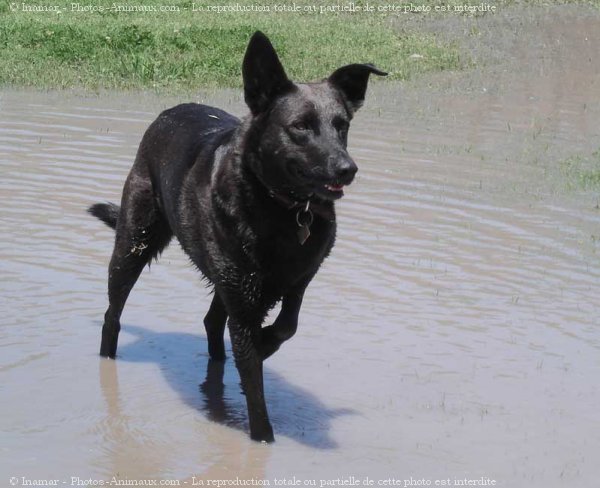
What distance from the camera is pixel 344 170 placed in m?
4.94

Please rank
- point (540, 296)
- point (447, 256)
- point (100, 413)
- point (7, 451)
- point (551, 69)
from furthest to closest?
point (551, 69), point (447, 256), point (540, 296), point (100, 413), point (7, 451)

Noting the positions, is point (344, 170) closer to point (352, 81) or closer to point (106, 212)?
point (352, 81)

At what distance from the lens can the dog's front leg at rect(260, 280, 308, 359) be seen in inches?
216

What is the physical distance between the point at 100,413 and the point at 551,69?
13362mm

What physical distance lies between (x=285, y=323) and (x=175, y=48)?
11.6 m

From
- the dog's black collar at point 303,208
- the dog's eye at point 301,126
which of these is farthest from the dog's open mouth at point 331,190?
the dog's eye at point 301,126

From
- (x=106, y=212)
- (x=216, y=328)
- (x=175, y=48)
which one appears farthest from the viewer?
(x=175, y=48)

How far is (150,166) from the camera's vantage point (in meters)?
6.41

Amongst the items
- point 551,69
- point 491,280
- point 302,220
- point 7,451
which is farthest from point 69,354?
point 551,69

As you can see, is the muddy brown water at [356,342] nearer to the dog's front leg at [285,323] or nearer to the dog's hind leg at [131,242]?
the dog's hind leg at [131,242]

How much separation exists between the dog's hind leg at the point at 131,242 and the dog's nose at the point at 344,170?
1736mm

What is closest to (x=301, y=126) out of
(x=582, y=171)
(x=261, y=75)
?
(x=261, y=75)

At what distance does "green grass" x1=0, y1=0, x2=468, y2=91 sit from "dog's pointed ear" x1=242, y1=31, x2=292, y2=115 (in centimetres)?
946

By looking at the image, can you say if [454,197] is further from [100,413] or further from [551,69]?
[551,69]
